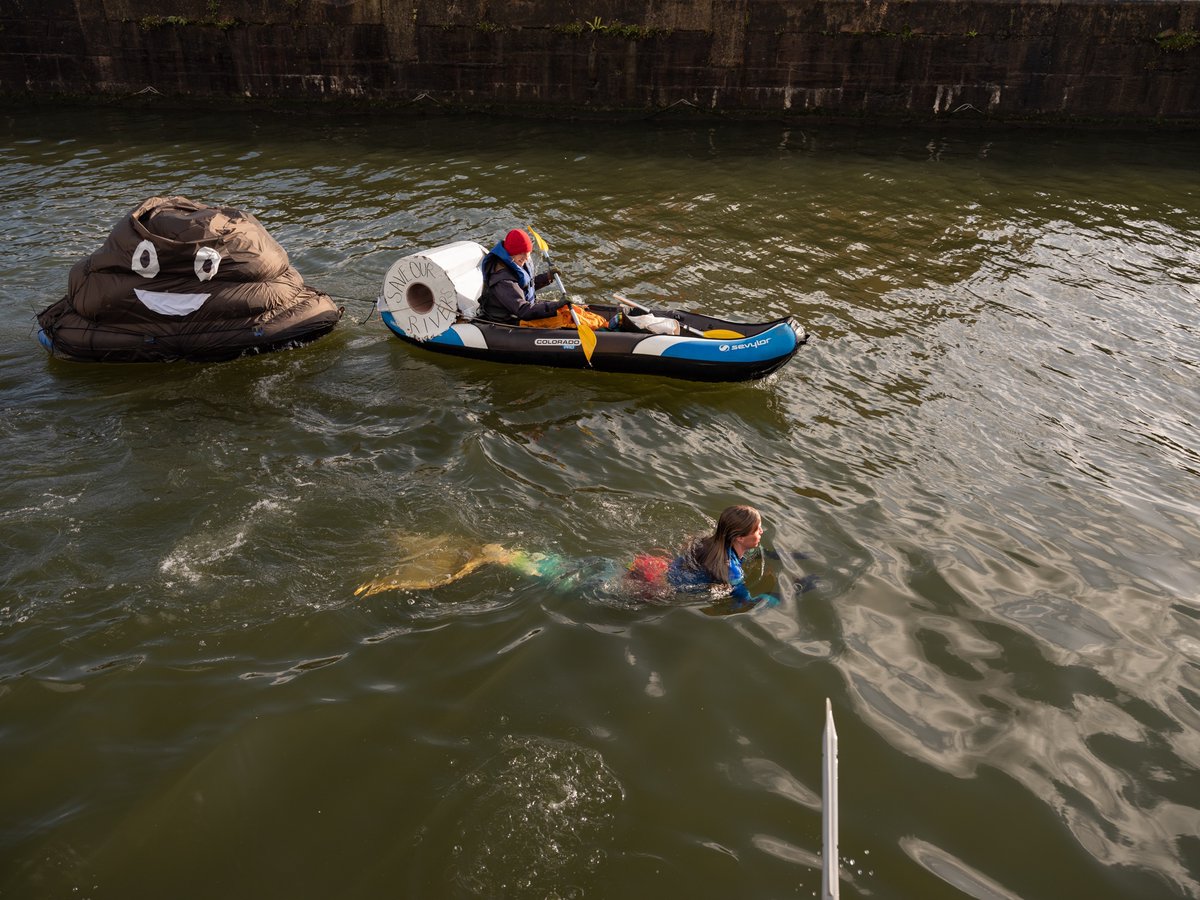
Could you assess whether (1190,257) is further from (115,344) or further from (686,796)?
(115,344)

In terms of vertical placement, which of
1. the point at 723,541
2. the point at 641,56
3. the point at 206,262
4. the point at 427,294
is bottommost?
the point at 723,541

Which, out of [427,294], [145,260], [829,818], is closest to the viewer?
[829,818]

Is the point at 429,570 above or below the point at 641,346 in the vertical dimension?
below

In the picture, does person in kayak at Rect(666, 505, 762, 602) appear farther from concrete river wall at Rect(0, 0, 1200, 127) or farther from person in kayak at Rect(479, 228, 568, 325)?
concrete river wall at Rect(0, 0, 1200, 127)

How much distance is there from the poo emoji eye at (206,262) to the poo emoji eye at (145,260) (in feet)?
1.41

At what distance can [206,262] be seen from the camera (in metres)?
9.22

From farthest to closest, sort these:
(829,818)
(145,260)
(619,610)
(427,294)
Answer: (427,294) → (145,260) → (619,610) → (829,818)

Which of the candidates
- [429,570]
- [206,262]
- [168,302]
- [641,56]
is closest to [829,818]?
[429,570]

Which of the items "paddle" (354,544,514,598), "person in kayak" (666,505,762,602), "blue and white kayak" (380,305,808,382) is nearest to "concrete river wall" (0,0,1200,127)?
"blue and white kayak" (380,305,808,382)

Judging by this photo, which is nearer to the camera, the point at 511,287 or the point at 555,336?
the point at 555,336

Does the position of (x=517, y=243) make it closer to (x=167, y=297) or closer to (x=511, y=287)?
(x=511, y=287)

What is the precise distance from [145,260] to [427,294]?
2.93 m

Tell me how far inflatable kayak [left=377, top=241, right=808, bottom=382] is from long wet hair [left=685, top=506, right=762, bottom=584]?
11.4ft

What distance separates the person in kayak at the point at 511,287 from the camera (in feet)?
31.8
